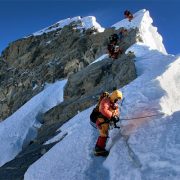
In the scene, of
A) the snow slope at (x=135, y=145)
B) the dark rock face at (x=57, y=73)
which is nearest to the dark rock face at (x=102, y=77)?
the dark rock face at (x=57, y=73)

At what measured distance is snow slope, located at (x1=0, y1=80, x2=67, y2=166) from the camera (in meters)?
26.7

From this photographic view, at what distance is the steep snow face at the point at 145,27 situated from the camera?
35659mm

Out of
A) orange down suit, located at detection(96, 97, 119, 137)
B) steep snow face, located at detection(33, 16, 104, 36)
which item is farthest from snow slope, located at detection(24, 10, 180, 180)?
steep snow face, located at detection(33, 16, 104, 36)

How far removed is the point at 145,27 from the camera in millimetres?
37656

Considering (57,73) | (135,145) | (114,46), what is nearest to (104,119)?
(135,145)

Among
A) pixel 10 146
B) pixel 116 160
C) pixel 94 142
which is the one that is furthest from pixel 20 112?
pixel 116 160

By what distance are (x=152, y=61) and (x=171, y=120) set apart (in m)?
11.0

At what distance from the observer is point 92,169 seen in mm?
13219

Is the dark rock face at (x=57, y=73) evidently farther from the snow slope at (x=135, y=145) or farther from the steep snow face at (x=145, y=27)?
Result: the snow slope at (x=135, y=145)

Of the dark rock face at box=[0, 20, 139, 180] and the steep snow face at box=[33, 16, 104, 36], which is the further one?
the steep snow face at box=[33, 16, 104, 36]

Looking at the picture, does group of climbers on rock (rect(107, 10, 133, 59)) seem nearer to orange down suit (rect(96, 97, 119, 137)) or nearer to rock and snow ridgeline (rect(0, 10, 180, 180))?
rock and snow ridgeline (rect(0, 10, 180, 180))

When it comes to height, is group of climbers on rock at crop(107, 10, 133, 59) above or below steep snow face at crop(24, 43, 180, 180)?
above

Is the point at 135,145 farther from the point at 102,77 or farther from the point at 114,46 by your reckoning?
the point at 114,46

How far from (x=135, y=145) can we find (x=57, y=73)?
102 feet
